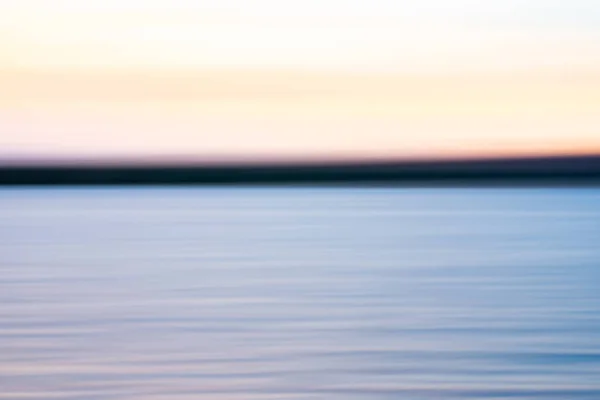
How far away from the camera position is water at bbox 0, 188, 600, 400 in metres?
2.25

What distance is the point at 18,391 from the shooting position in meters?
2.14

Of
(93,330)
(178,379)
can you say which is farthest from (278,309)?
(178,379)

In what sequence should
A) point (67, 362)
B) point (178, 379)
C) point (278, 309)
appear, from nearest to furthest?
point (178, 379) → point (67, 362) → point (278, 309)

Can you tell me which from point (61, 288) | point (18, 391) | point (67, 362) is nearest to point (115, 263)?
point (61, 288)

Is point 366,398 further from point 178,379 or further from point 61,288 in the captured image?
point 61,288

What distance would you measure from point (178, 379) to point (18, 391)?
0.84 feet

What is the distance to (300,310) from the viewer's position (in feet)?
10.5

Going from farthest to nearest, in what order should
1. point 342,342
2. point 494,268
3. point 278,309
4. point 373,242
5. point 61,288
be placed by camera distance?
1. point 373,242
2. point 494,268
3. point 61,288
4. point 278,309
5. point 342,342

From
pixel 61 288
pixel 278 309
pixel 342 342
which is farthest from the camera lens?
pixel 61 288

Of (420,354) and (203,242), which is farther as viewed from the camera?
(203,242)

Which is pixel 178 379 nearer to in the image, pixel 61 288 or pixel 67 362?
pixel 67 362

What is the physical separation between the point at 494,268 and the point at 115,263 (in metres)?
1.17

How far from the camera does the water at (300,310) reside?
225cm

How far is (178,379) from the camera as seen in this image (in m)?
2.26
